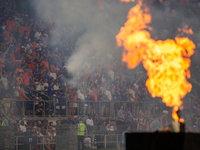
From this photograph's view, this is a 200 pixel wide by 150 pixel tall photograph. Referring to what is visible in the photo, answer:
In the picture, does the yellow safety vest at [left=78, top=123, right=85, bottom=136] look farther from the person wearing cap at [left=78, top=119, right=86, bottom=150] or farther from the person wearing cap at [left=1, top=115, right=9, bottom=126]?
the person wearing cap at [left=1, top=115, right=9, bottom=126]

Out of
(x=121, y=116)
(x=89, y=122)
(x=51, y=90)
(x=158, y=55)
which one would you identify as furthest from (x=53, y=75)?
(x=158, y=55)

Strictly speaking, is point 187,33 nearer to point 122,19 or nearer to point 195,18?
point 195,18

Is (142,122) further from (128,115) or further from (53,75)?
(53,75)

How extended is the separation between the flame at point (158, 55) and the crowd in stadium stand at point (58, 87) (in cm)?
204

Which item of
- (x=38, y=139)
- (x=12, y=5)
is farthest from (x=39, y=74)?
(x=12, y=5)

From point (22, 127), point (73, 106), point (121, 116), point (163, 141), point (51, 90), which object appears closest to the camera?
point (163, 141)

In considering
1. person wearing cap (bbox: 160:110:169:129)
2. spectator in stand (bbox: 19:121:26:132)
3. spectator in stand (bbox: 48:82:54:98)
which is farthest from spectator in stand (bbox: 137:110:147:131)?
spectator in stand (bbox: 19:121:26:132)

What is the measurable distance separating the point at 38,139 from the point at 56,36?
7400 millimetres

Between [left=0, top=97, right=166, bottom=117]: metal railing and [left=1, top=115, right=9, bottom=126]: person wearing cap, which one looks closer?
[left=1, top=115, right=9, bottom=126]: person wearing cap

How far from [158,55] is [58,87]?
6133 millimetres

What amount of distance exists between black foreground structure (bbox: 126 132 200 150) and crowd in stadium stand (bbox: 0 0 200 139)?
8.94 m

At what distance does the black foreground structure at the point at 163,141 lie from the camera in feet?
19.9

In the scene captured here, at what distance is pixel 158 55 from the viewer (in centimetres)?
1338

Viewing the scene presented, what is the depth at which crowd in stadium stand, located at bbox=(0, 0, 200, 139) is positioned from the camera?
16.2 m
